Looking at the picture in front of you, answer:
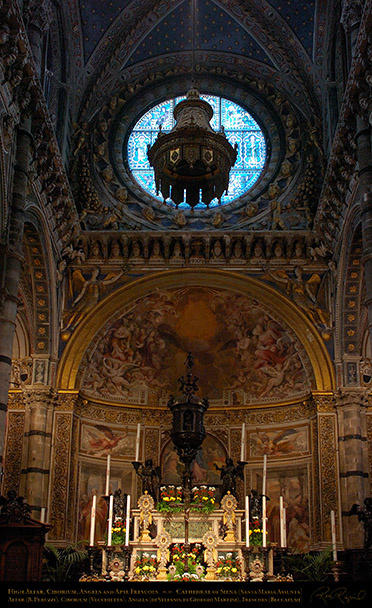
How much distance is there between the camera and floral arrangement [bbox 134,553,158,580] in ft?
45.4

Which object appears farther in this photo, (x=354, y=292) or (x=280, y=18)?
(x=280, y=18)

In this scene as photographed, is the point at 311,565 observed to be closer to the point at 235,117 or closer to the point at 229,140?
the point at 229,140

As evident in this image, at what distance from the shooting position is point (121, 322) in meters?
20.1

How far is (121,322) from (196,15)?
8863 mm

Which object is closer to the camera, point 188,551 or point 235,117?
point 188,551

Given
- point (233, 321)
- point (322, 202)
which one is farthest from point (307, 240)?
point (233, 321)

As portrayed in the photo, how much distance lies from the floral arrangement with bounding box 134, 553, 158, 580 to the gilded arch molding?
5736 millimetres

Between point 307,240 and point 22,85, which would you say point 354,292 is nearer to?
point 307,240

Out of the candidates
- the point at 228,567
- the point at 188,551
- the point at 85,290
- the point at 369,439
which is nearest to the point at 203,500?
the point at 188,551

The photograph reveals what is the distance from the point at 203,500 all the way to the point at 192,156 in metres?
6.51

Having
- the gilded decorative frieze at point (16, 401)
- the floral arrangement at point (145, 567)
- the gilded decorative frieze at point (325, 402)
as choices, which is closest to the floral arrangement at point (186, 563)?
the floral arrangement at point (145, 567)

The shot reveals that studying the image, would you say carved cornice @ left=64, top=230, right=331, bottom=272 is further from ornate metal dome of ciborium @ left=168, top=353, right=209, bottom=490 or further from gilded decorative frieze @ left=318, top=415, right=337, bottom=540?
ornate metal dome of ciborium @ left=168, top=353, right=209, bottom=490

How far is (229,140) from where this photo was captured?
867 inches

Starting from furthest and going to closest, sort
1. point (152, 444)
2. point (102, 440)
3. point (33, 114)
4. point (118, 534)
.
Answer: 1. point (152, 444)
2. point (102, 440)
3. point (33, 114)
4. point (118, 534)
